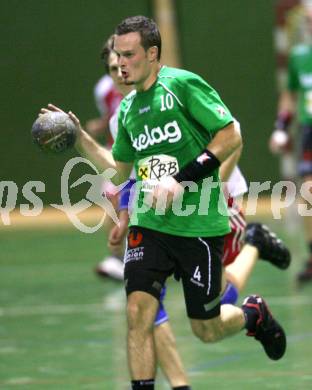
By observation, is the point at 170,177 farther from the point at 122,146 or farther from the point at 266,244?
the point at 266,244

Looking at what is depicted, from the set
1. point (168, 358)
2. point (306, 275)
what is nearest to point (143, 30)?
point (168, 358)

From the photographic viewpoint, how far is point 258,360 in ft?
23.6

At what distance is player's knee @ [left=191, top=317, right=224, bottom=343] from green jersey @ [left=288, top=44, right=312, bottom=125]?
187 inches

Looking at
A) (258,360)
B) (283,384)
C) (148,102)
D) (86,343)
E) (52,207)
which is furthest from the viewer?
(52,207)

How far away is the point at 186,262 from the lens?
228 inches

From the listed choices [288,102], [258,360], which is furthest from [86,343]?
[288,102]

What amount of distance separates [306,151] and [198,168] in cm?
489

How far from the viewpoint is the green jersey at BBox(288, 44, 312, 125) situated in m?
10.5

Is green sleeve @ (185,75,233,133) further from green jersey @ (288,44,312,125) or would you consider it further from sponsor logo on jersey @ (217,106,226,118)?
green jersey @ (288,44,312,125)

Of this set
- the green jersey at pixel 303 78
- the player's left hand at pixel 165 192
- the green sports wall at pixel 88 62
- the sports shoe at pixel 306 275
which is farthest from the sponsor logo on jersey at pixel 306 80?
the green sports wall at pixel 88 62

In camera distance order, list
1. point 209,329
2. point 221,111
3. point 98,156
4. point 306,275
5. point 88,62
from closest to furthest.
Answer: point 221,111 → point 209,329 → point 98,156 → point 306,275 → point 88,62

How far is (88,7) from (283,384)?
1135 cm

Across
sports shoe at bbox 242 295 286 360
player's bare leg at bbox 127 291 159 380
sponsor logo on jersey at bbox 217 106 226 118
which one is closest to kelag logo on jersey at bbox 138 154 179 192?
sponsor logo on jersey at bbox 217 106 226 118

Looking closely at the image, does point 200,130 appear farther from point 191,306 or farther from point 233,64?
point 233,64
